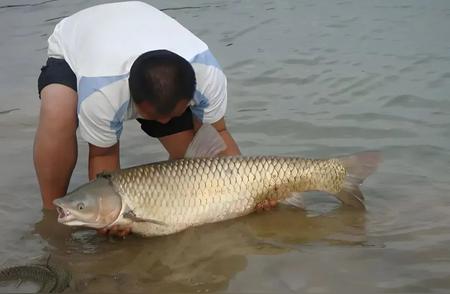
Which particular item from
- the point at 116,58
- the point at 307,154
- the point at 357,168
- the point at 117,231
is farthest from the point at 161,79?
the point at 307,154

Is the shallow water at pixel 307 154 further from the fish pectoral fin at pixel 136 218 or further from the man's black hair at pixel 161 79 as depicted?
the man's black hair at pixel 161 79

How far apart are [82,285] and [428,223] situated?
1.74m

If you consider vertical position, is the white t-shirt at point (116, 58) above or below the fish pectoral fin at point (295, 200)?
above

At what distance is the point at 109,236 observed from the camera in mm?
3701

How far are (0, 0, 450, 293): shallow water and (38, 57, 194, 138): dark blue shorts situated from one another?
0.66 metres

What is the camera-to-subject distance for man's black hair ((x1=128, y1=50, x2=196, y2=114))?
10.5 ft

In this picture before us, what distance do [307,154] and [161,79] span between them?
184cm

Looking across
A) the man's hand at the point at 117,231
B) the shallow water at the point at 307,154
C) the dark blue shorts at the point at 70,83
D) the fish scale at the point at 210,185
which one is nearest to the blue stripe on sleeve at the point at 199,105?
the dark blue shorts at the point at 70,83

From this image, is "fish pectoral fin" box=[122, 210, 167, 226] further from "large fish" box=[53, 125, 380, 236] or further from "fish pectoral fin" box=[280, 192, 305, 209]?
"fish pectoral fin" box=[280, 192, 305, 209]

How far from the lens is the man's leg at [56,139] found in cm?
373

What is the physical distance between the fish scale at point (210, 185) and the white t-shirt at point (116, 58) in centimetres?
29

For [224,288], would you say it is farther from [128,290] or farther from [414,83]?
[414,83]

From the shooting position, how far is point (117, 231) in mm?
3566

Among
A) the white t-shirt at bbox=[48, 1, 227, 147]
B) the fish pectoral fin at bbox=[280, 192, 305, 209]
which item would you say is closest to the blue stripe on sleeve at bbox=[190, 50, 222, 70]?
the white t-shirt at bbox=[48, 1, 227, 147]
